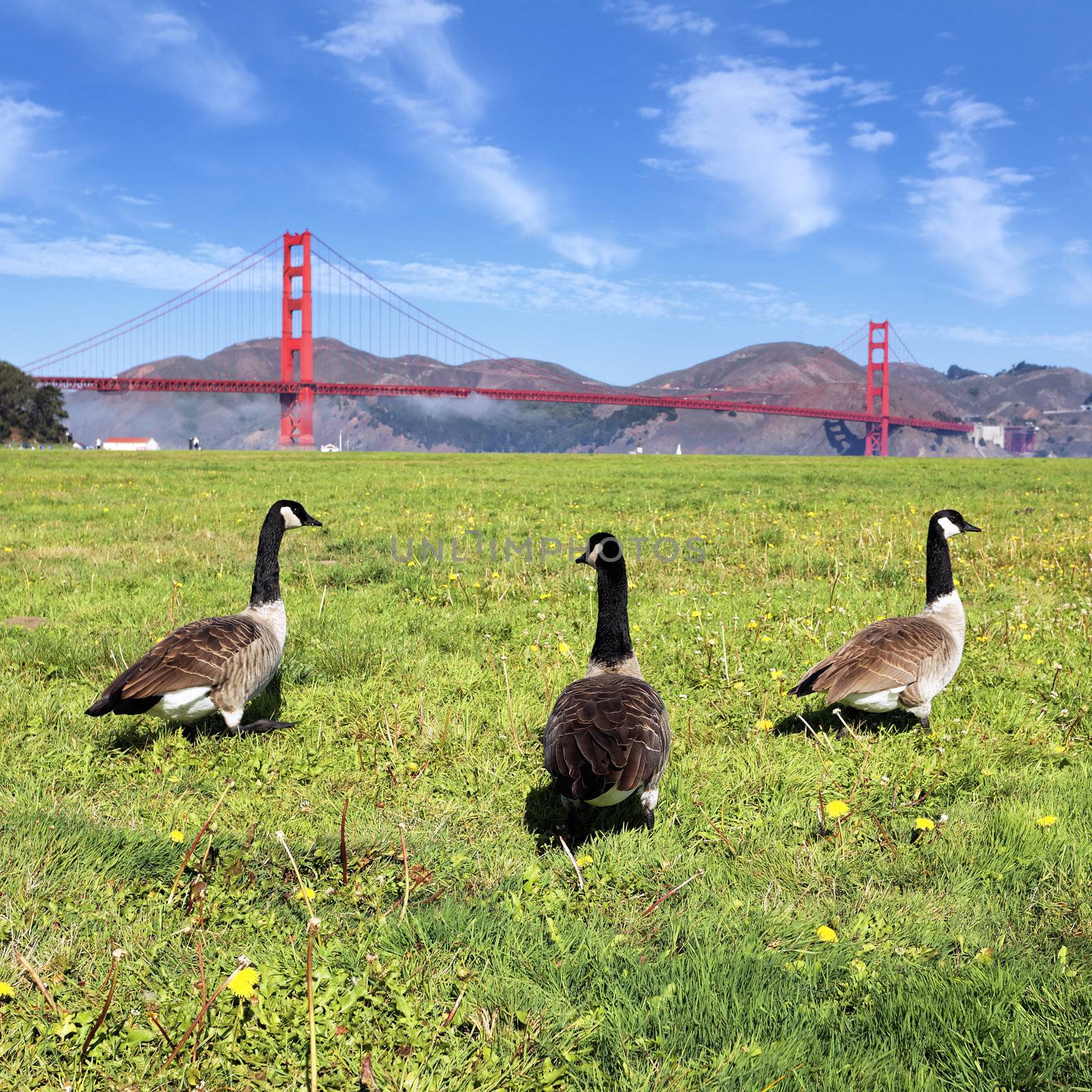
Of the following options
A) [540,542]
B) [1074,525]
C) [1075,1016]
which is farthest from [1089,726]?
[1074,525]

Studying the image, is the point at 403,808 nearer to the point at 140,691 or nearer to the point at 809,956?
the point at 140,691

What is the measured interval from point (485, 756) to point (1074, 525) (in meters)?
14.2

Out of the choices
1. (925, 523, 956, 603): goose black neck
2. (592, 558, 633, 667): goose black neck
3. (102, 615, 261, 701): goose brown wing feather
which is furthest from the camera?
(925, 523, 956, 603): goose black neck

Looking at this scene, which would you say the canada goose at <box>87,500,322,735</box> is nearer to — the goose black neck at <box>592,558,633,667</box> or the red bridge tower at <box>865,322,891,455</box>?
the goose black neck at <box>592,558,633,667</box>

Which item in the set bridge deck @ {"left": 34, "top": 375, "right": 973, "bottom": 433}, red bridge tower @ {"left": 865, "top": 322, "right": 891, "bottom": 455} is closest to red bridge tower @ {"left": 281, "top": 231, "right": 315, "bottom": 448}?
bridge deck @ {"left": 34, "top": 375, "right": 973, "bottom": 433}

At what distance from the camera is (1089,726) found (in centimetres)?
539

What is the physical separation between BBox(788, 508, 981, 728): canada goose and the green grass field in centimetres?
30

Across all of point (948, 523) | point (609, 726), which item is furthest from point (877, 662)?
point (609, 726)

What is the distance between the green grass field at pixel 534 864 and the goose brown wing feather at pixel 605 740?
1.64 feet

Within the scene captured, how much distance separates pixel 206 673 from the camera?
15.8 feet

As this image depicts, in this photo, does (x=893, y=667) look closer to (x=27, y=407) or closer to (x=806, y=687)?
(x=806, y=687)

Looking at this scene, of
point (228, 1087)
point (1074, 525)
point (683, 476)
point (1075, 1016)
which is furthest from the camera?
point (683, 476)

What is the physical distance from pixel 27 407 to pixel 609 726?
11005cm

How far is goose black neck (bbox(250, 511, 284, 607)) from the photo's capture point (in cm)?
587
